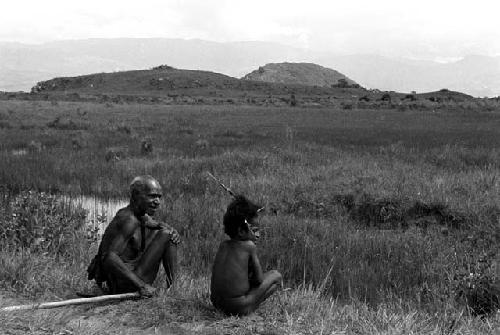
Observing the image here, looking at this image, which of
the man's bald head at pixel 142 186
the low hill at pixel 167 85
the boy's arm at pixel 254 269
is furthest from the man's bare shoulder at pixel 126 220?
the low hill at pixel 167 85

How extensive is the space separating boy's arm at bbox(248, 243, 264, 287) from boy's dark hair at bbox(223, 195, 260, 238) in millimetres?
243

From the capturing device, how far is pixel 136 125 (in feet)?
101

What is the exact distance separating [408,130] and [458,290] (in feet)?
78.8

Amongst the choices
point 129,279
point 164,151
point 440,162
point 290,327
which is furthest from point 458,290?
point 164,151

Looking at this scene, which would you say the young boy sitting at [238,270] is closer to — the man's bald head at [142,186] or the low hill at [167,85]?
the man's bald head at [142,186]

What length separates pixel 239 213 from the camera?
5.22 m

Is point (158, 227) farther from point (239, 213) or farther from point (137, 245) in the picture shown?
point (239, 213)

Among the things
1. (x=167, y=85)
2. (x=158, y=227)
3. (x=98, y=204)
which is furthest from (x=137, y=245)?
(x=167, y=85)

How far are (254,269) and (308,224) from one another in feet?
15.6

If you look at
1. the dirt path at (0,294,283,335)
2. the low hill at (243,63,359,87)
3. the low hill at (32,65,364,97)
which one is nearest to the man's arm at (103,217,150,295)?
the dirt path at (0,294,283,335)

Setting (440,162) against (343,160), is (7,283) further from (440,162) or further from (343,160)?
(440,162)

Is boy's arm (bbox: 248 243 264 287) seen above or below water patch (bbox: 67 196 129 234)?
above

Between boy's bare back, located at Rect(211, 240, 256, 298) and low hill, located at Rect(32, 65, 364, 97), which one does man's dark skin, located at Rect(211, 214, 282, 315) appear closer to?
boy's bare back, located at Rect(211, 240, 256, 298)

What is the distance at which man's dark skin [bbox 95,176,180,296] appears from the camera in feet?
18.2
